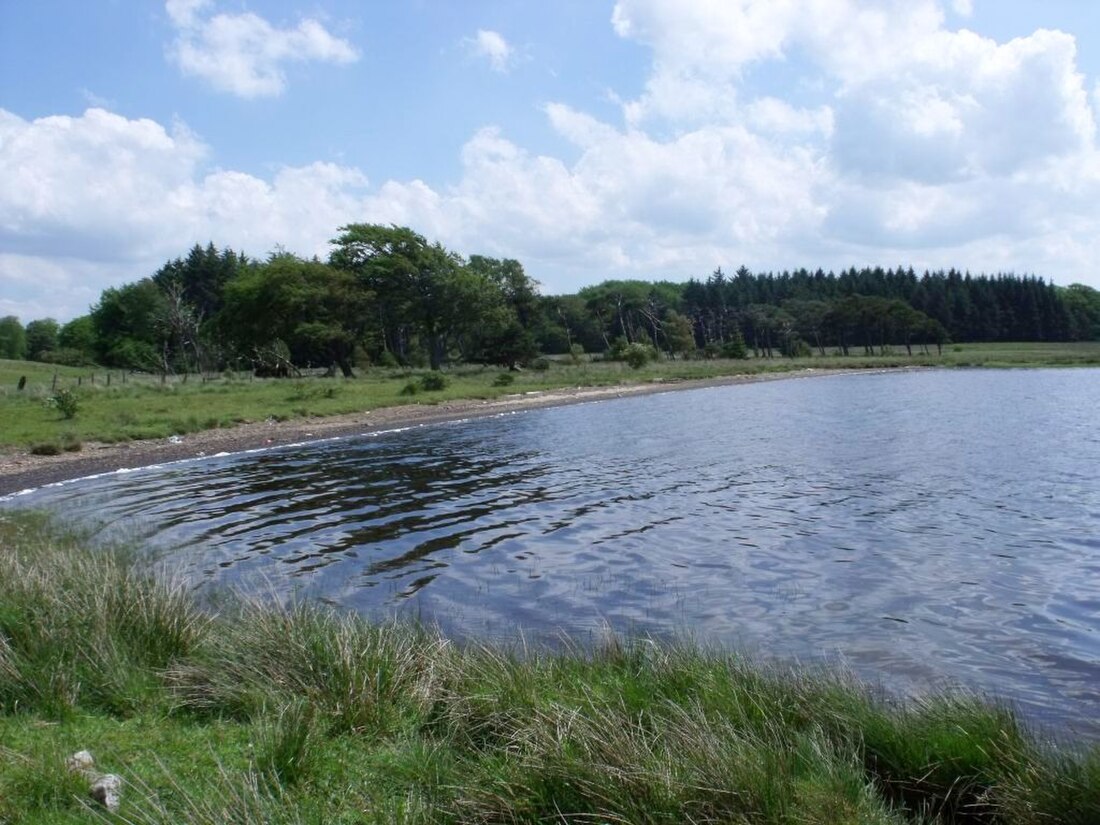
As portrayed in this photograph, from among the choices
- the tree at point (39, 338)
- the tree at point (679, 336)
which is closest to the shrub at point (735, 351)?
the tree at point (679, 336)

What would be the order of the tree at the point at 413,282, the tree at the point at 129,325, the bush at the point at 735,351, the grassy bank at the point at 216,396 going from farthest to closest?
the bush at the point at 735,351
the tree at the point at 129,325
the tree at the point at 413,282
the grassy bank at the point at 216,396

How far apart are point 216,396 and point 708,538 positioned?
1482 inches

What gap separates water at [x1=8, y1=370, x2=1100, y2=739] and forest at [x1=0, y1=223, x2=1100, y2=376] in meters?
45.1

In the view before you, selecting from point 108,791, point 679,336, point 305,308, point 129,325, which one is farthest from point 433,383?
point 129,325

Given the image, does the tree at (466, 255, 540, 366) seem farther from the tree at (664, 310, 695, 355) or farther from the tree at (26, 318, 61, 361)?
the tree at (26, 318, 61, 361)

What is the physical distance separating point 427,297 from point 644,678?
7322cm

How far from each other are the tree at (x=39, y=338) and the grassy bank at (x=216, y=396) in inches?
2904

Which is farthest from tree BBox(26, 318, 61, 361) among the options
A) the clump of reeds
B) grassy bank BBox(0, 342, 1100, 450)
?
the clump of reeds

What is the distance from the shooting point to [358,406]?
4441 centimetres

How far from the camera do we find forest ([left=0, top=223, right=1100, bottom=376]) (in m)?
76.2

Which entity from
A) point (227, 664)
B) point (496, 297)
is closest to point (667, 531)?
point (227, 664)

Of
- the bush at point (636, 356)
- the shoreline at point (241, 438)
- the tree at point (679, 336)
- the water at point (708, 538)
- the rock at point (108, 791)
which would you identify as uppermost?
the tree at point (679, 336)

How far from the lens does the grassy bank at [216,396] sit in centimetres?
3325

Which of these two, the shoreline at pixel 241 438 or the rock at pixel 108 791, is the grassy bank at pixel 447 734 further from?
the shoreline at pixel 241 438
